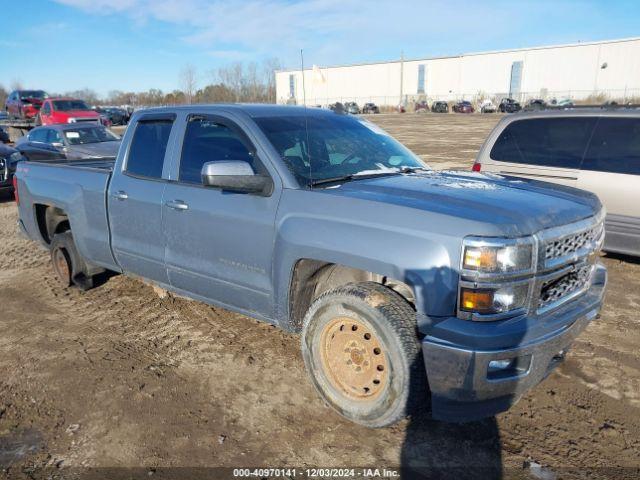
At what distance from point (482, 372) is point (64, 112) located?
23.5 meters

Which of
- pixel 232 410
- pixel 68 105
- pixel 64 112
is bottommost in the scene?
pixel 232 410

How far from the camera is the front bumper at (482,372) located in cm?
266

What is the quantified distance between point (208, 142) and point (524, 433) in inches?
119

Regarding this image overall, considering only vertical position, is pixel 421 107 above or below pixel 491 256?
above

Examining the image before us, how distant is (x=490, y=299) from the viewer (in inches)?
107

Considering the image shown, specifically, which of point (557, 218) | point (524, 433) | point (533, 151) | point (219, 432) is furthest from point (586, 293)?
point (533, 151)

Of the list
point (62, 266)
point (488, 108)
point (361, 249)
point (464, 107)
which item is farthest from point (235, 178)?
point (464, 107)

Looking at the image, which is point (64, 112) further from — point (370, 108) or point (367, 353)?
point (370, 108)

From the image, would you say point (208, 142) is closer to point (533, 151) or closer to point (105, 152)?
point (533, 151)

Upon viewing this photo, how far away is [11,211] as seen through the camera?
33.5 feet

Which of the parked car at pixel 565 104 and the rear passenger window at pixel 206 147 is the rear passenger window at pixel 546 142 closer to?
the parked car at pixel 565 104

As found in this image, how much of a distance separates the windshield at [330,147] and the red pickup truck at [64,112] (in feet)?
64.9

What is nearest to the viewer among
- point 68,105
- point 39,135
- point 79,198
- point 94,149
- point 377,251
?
point 377,251

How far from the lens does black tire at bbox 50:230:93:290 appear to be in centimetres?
554
